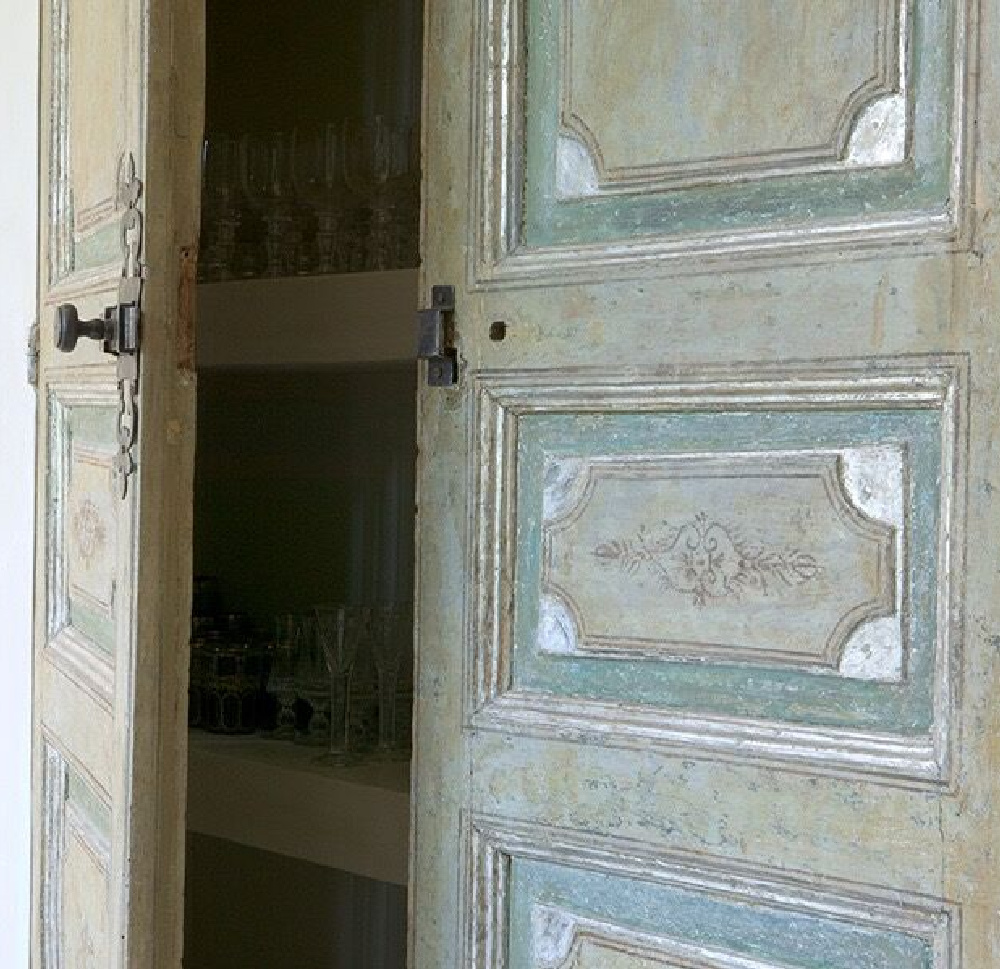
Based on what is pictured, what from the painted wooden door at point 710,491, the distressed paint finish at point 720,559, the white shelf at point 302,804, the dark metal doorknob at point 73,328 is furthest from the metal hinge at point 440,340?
the white shelf at point 302,804

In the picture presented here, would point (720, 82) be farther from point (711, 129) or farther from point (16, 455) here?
point (16, 455)

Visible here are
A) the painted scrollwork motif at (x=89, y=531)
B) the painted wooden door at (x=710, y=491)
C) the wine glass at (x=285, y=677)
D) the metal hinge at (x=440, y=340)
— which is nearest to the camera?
the painted wooden door at (x=710, y=491)

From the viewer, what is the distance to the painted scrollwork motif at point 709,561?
114cm

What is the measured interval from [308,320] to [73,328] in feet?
1.51

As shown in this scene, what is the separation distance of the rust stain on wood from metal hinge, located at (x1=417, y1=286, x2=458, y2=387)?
0.20m

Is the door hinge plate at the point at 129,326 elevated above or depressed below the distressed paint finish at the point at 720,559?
above

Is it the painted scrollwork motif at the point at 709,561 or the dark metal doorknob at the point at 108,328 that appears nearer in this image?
the painted scrollwork motif at the point at 709,561

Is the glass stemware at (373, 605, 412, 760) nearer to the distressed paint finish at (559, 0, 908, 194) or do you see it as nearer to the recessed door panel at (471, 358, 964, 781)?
the recessed door panel at (471, 358, 964, 781)

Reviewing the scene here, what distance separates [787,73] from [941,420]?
27cm

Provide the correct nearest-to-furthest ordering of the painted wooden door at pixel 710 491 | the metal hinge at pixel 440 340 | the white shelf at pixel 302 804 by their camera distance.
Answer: the painted wooden door at pixel 710 491, the metal hinge at pixel 440 340, the white shelf at pixel 302 804

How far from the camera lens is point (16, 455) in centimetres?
199

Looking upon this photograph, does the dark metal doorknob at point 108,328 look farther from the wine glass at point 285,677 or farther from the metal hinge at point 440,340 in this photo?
the wine glass at point 285,677

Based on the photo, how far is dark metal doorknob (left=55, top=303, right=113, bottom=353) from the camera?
140 centimetres

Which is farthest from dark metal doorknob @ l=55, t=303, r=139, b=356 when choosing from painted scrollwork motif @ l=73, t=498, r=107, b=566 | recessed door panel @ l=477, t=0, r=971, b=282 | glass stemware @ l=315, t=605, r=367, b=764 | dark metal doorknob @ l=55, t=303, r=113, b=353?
glass stemware @ l=315, t=605, r=367, b=764
